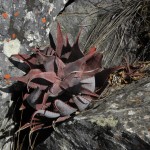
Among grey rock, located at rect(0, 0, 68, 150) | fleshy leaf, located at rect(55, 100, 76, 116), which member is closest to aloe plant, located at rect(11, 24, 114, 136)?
fleshy leaf, located at rect(55, 100, 76, 116)

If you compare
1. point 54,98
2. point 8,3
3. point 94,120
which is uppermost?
point 8,3

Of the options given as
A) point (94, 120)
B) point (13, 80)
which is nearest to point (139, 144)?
point (94, 120)

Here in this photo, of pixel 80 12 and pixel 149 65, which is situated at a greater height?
pixel 80 12

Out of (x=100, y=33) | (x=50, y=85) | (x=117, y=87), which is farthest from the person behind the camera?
(x=100, y=33)

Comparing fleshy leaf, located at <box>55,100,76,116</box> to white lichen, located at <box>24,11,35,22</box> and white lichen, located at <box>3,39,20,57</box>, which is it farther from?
white lichen, located at <box>24,11,35,22</box>

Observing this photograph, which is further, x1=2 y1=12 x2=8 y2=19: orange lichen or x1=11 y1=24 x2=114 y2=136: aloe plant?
x1=2 y1=12 x2=8 y2=19: orange lichen

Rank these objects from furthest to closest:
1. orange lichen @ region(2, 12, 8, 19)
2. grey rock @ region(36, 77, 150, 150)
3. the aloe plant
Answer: orange lichen @ region(2, 12, 8, 19)
the aloe plant
grey rock @ region(36, 77, 150, 150)

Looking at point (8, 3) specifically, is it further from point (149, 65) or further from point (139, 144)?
point (139, 144)

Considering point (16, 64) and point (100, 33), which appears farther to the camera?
point (100, 33)
